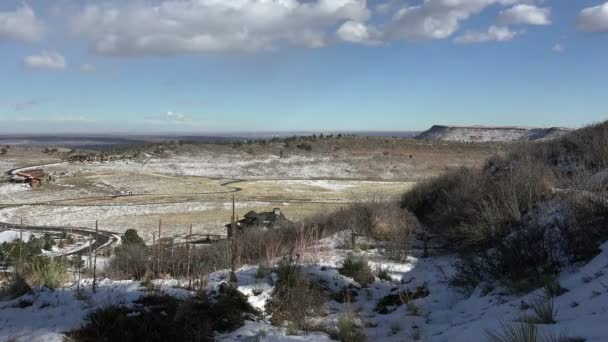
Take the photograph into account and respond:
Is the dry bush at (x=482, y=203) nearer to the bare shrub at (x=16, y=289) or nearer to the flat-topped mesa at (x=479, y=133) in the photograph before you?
the bare shrub at (x=16, y=289)

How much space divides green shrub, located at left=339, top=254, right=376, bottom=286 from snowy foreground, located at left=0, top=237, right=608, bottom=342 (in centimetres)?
18

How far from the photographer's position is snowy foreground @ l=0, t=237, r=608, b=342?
573 centimetres

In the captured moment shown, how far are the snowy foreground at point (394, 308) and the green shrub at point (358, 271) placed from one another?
18cm

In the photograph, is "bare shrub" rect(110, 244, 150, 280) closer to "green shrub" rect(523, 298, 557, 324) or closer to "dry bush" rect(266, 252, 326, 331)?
"dry bush" rect(266, 252, 326, 331)

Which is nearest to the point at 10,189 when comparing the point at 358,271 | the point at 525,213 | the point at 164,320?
the point at 358,271

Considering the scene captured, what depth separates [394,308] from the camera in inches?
346

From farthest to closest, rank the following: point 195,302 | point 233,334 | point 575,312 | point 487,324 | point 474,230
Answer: point 474,230, point 195,302, point 233,334, point 487,324, point 575,312

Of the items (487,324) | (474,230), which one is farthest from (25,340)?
(474,230)

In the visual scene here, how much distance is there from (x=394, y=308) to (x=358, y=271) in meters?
1.83

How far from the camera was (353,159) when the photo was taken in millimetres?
68062

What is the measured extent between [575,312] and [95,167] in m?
58.9

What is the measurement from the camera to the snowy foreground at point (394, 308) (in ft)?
18.8

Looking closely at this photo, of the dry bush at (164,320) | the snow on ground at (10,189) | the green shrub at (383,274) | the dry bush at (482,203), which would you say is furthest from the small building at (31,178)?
the dry bush at (164,320)

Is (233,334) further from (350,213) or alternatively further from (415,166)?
(415,166)
